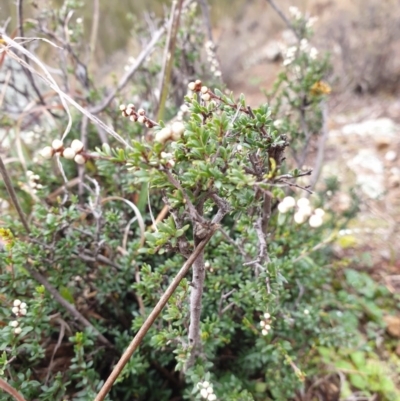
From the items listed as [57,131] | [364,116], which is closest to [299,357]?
[57,131]

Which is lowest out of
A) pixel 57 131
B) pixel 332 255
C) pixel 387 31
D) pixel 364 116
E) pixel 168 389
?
pixel 168 389

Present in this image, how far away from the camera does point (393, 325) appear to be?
1.47 metres

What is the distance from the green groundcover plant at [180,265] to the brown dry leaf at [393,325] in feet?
0.76

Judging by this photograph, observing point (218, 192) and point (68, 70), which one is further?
point (68, 70)

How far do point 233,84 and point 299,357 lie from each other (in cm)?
482

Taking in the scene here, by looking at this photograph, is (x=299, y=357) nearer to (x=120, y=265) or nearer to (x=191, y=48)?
(x=120, y=265)

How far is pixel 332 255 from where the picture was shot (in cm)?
171

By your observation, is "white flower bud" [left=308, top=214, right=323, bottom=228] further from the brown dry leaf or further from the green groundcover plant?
the brown dry leaf

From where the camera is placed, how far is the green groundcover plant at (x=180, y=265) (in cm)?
52

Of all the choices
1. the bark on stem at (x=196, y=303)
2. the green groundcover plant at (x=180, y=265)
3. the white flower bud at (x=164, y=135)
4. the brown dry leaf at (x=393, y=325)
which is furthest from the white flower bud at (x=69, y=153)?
the brown dry leaf at (x=393, y=325)

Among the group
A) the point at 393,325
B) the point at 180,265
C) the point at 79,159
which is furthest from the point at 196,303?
the point at 393,325

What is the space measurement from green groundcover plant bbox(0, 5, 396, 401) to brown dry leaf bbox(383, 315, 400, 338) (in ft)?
0.76

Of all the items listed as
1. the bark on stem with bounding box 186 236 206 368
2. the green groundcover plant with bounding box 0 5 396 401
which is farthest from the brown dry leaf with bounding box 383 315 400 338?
the bark on stem with bounding box 186 236 206 368

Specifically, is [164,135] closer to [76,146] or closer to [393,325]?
[76,146]
